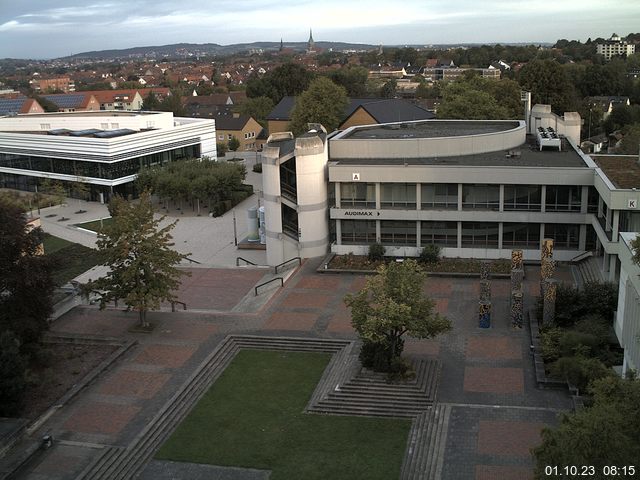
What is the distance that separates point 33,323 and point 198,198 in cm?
3117

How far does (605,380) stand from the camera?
1462 centimetres

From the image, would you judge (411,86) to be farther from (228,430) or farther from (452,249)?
(228,430)

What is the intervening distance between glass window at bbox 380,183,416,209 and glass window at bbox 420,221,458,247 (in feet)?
4.69

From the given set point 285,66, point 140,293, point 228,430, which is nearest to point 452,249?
point 140,293

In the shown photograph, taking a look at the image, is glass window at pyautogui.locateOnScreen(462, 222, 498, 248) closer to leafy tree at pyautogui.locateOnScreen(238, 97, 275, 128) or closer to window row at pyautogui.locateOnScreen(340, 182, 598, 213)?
window row at pyautogui.locateOnScreen(340, 182, 598, 213)

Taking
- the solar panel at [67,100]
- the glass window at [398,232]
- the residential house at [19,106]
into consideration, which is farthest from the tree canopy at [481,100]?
the solar panel at [67,100]

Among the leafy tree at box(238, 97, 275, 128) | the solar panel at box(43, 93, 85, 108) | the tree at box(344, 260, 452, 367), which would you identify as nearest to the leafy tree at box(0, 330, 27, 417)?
the tree at box(344, 260, 452, 367)

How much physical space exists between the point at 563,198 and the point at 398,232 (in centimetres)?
915

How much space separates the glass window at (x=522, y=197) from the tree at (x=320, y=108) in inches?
1462

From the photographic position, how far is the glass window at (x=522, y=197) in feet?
125

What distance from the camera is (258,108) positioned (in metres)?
104

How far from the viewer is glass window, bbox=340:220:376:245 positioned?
4084cm

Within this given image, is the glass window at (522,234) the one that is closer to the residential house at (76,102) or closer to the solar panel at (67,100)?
the residential house at (76,102)

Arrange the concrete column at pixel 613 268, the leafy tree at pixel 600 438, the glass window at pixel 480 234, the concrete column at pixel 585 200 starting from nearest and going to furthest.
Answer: the leafy tree at pixel 600 438
the concrete column at pixel 613 268
the concrete column at pixel 585 200
the glass window at pixel 480 234
